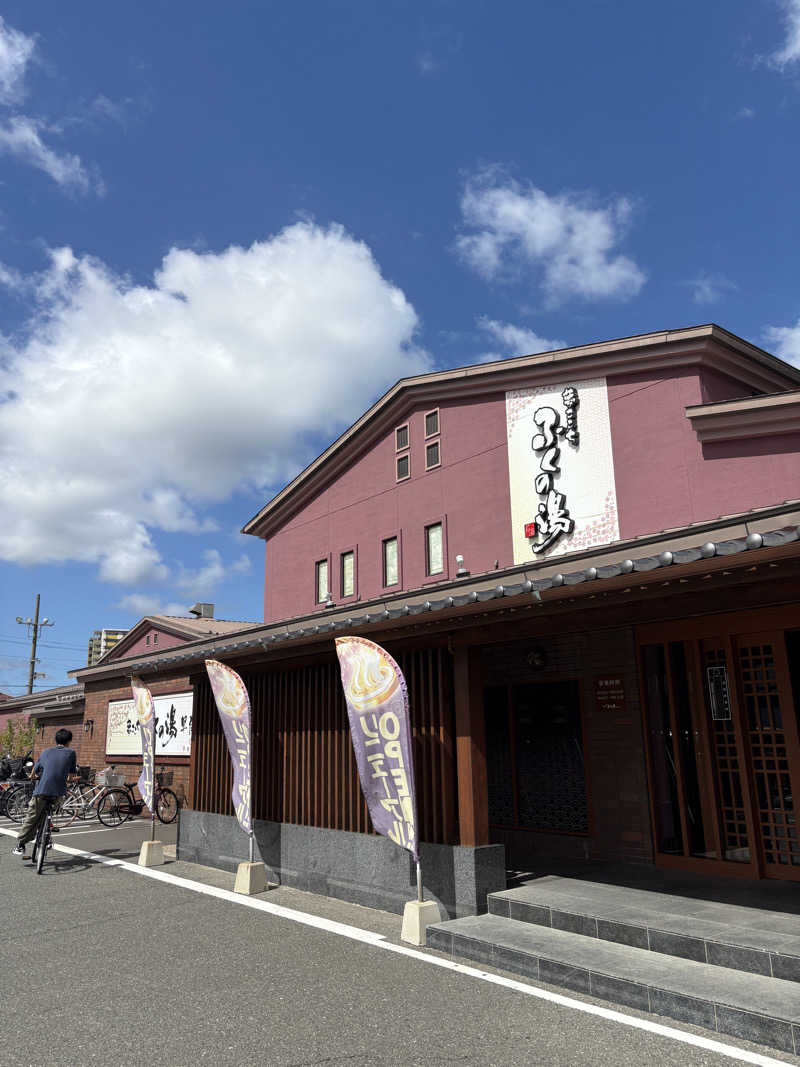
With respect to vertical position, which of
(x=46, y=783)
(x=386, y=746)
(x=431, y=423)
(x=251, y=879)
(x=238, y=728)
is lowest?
(x=251, y=879)

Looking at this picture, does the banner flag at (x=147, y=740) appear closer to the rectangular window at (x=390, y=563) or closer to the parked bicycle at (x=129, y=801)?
the parked bicycle at (x=129, y=801)

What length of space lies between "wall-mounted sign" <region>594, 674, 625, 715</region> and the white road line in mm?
3598

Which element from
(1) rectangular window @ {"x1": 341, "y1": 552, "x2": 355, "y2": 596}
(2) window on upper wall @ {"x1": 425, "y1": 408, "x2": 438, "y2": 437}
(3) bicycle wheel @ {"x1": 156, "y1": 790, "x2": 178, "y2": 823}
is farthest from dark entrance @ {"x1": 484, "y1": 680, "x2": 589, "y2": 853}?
(3) bicycle wheel @ {"x1": 156, "y1": 790, "x2": 178, "y2": 823}

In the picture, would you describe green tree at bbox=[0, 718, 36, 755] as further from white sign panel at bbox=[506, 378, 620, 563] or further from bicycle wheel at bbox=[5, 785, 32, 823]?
white sign panel at bbox=[506, 378, 620, 563]

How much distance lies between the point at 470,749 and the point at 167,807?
36.3 feet

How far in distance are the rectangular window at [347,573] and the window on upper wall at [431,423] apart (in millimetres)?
3400

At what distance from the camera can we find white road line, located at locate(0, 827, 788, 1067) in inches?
163

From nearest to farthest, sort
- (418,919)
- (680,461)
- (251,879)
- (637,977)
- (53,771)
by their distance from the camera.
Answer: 1. (637,977)
2. (418,919)
3. (251,879)
4. (53,771)
5. (680,461)

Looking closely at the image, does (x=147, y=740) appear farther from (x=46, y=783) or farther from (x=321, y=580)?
(x=321, y=580)

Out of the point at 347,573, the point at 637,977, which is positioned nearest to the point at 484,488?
the point at 347,573

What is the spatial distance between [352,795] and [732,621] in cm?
431

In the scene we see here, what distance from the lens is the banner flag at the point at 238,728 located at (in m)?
8.70

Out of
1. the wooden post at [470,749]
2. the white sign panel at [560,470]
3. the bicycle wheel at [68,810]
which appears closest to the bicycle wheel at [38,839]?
the bicycle wheel at [68,810]

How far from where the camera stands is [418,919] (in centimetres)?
632
